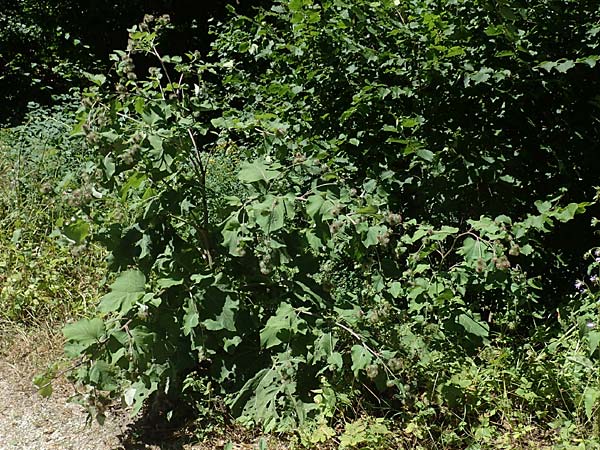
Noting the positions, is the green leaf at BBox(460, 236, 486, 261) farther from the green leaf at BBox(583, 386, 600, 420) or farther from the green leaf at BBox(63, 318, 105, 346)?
the green leaf at BBox(63, 318, 105, 346)

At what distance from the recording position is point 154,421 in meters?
3.76

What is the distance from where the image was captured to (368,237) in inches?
124

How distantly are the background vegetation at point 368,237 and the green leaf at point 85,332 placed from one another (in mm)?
15

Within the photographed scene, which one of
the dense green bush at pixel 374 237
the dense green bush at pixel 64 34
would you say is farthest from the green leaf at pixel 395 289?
the dense green bush at pixel 64 34

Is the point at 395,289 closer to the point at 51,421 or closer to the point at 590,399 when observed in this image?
the point at 590,399

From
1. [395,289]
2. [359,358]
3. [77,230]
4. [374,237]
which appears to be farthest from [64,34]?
[359,358]

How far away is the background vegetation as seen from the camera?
→ 3.26 metres

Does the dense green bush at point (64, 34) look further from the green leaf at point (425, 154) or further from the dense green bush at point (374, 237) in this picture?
the green leaf at point (425, 154)

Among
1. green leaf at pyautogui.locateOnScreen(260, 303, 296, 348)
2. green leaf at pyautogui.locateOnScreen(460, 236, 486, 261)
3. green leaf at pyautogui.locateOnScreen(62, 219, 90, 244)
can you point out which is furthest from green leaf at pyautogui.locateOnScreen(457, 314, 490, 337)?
green leaf at pyautogui.locateOnScreen(62, 219, 90, 244)

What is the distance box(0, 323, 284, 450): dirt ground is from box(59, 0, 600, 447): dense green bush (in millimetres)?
183

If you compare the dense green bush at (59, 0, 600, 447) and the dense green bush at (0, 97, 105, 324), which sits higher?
A: the dense green bush at (59, 0, 600, 447)

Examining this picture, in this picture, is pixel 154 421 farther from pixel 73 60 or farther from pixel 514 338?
pixel 73 60

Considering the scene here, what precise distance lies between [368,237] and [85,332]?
4.13 feet

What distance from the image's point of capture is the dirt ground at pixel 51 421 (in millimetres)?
3635
